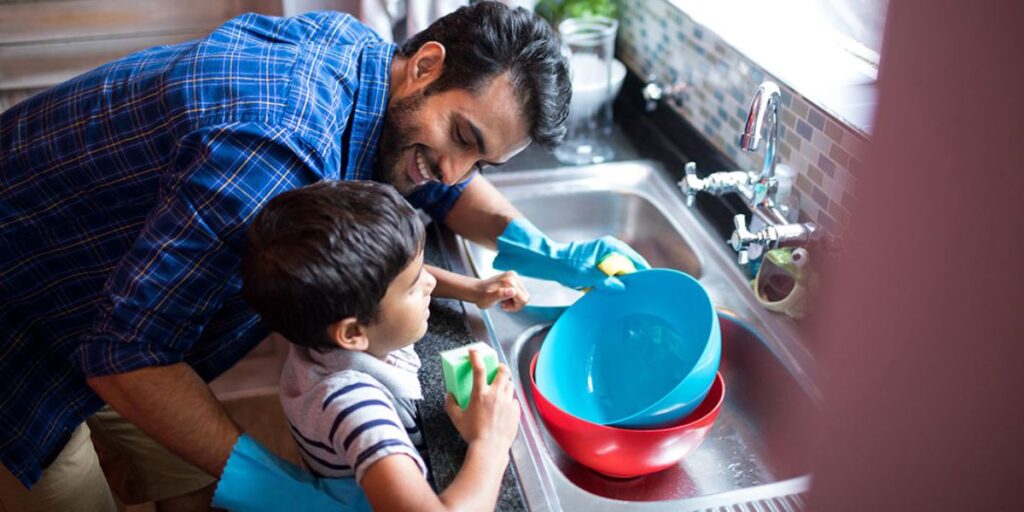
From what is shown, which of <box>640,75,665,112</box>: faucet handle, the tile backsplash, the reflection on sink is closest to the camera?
the reflection on sink

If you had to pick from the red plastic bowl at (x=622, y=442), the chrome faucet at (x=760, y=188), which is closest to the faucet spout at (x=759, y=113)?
the chrome faucet at (x=760, y=188)

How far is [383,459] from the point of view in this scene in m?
0.80

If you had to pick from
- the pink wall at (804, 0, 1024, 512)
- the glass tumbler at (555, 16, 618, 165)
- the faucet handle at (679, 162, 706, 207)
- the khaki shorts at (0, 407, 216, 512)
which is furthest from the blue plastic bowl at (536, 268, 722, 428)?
the pink wall at (804, 0, 1024, 512)

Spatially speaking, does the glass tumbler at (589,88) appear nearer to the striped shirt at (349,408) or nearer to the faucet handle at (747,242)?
the faucet handle at (747,242)

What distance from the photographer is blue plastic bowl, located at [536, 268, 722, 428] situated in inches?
46.1

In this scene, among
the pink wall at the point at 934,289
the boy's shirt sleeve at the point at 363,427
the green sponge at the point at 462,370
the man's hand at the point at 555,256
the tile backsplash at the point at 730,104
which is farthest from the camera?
the man's hand at the point at 555,256

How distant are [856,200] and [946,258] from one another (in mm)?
37

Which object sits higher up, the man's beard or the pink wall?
the pink wall

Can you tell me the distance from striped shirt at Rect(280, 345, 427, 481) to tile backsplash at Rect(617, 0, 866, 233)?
1.91 ft

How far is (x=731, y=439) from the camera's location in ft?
3.89

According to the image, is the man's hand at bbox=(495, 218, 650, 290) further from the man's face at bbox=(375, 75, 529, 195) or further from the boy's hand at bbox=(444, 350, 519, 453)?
the boy's hand at bbox=(444, 350, 519, 453)

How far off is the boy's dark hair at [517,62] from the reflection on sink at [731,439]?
361 mm

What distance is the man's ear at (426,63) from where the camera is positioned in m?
1.13

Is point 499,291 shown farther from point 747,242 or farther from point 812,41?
point 812,41
